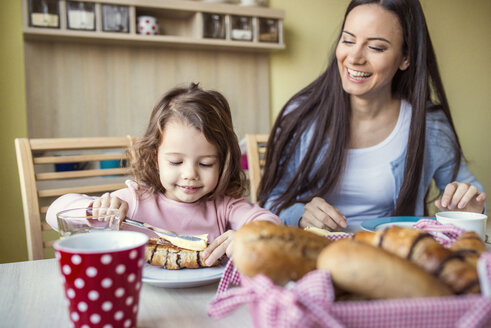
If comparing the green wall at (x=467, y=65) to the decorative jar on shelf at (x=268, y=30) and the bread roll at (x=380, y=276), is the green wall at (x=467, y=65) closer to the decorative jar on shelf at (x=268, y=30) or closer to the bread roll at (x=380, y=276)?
the decorative jar on shelf at (x=268, y=30)

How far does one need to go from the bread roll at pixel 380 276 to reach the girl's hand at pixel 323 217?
62cm

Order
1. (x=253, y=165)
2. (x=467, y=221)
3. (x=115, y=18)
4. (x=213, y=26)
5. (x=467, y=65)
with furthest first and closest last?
(x=467, y=65) → (x=213, y=26) → (x=115, y=18) → (x=253, y=165) → (x=467, y=221)

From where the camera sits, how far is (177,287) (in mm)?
608

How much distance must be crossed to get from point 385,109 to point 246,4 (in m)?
1.45

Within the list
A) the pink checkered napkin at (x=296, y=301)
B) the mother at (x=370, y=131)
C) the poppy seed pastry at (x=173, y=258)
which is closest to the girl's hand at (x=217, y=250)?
the poppy seed pastry at (x=173, y=258)

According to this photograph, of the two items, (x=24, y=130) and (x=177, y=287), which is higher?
(x=24, y=130)

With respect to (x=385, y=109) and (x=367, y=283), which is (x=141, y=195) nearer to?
(x=367, y=283)

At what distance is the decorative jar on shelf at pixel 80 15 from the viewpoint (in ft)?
7.14

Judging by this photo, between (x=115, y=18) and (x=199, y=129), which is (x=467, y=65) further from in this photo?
(x=199, y=129)

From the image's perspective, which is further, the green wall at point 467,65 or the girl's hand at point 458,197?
the green wall at point 467,65

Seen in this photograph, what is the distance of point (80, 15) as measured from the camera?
220cm

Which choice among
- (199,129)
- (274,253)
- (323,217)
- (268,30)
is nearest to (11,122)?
(268,30)

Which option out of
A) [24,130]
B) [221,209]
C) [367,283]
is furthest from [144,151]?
[24,130]

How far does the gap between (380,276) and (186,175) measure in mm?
595
